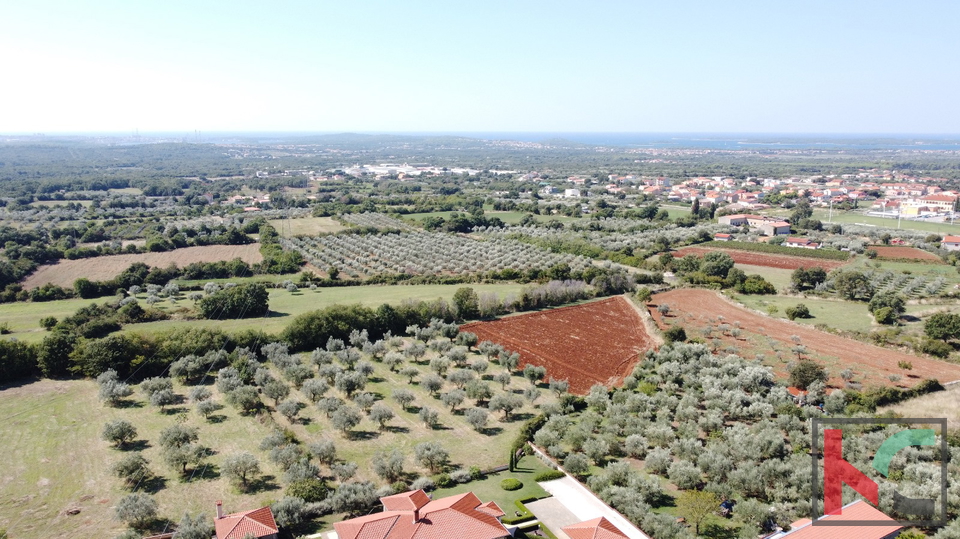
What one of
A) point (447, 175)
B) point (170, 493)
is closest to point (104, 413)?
point (170, 493)

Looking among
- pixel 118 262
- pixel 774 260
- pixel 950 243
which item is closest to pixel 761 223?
pixel 774 260

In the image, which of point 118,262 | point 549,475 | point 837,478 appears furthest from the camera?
point 118,262

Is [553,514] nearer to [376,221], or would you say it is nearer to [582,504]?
[582,504]

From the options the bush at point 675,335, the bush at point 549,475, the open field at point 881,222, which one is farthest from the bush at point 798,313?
the open field at point 881,222

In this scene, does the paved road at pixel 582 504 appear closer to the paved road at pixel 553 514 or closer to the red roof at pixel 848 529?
the paved road at pixel 553 514

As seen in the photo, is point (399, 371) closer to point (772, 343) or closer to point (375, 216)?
point (772, 343)

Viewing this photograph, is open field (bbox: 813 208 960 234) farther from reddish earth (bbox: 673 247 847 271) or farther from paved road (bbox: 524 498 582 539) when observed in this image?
paved road (bbox: 524 498 582 539)

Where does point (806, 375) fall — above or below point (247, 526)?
above
